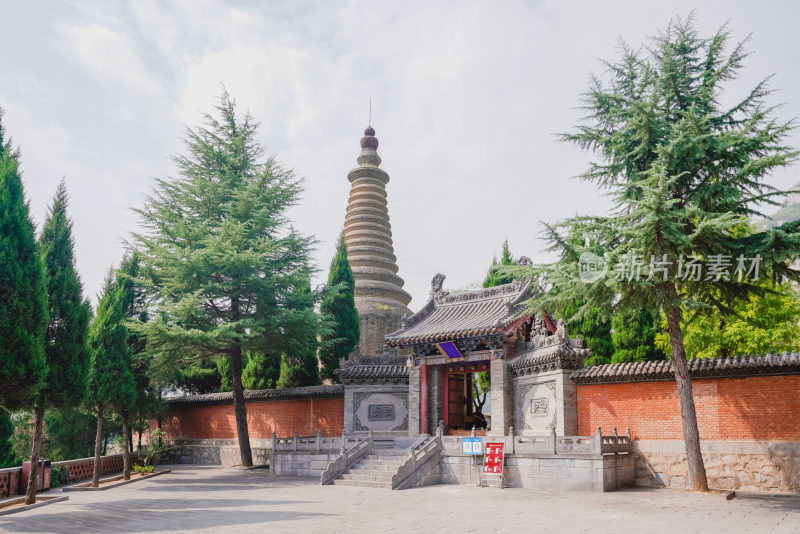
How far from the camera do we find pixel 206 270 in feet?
65.7

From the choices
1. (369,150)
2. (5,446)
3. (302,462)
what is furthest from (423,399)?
(369,150)

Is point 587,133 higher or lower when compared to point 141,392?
higher

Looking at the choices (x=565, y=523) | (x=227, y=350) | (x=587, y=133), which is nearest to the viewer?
(x=565, y=523)

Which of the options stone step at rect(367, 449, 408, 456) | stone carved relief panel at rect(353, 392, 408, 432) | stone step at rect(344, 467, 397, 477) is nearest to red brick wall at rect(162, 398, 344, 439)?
stone carved relief panel at rect(353, 392, 408, 432)

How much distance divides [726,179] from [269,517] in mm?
11098

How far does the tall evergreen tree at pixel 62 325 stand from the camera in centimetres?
1282

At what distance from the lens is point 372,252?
32.5 metres

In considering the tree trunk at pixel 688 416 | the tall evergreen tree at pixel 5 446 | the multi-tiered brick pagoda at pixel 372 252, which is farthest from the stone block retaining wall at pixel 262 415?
the tree trunk at pixel 688 416

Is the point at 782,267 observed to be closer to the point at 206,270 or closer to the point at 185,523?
the point at 185,523

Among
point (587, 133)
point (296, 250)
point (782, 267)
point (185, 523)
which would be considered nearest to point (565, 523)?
point (185, 523)

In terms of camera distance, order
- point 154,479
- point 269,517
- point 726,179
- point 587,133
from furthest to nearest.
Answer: point 154,479 < point 587,133 < point 726,179 < point 269,517

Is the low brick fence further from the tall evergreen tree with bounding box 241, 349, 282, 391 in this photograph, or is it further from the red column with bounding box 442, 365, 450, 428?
the red column with bounding box 442, 365, 450, 428

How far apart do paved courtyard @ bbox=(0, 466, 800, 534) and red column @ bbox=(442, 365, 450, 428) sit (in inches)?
182

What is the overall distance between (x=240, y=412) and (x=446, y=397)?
711 cm
